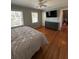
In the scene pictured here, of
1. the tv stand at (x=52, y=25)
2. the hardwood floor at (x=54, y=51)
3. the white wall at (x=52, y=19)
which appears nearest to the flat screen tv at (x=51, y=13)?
the white wall at (x=52, y=19)

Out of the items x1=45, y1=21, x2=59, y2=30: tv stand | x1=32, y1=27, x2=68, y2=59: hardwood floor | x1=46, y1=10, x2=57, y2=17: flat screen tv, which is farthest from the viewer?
x1=46, y1=10, x2=57, y2=17: flat screen tv

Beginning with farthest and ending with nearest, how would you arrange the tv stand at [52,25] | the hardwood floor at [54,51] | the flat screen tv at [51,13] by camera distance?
1. the flat screen tv at [51,13]
2. the tv stand at [52,25]
3. the hardwood floor at [54,51]

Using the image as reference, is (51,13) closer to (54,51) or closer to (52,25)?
(52,25)

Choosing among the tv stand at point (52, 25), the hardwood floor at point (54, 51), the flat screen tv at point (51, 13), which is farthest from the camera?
the flat screen tv at point (51, 13)

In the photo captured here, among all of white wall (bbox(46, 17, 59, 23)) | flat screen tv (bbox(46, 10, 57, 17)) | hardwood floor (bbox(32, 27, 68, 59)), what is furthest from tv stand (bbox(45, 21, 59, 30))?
hardwood floor (bbox(32, 27, 68, 59))

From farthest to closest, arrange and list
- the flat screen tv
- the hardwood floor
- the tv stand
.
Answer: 1. the flat screen tv
2. the tv stand
3. the hardwood floor

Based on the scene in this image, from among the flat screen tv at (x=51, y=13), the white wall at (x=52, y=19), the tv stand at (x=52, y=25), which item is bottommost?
the tv stand at (x=52, y=25)

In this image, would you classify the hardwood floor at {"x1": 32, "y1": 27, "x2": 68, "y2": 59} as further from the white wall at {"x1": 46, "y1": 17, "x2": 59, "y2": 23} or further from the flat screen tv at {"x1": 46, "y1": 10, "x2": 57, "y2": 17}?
the flat screen tv at {"x1": 46, "y1": 10, "x2": 57, "y2": 17}

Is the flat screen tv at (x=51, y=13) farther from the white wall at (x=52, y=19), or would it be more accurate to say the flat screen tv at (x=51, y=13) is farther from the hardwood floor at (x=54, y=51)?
the hardwood floor at (x=54, y=51)

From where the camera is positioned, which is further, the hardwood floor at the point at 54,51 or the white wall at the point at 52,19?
the white wall at the point at 52,19
